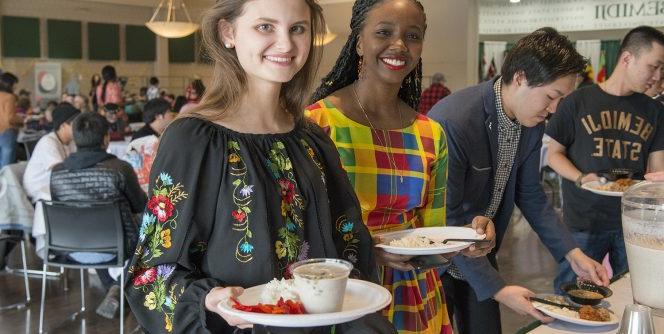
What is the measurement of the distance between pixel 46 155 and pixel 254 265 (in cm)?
397

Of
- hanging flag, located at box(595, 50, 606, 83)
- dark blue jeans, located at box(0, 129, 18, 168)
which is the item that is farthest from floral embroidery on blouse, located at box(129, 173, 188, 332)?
hanging flag, located at box(595, 50, 606, 83)

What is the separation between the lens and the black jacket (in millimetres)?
3902

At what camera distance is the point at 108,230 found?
369cm

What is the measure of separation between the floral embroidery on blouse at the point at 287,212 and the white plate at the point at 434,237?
0.31m

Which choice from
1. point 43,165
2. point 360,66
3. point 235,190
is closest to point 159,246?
point 235,190

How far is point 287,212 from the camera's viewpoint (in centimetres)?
126

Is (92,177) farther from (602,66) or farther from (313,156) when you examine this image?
(602,66)

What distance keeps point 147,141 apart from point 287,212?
3.90 meters

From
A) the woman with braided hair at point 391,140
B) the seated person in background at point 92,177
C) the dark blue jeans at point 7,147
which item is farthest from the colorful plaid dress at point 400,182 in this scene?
the dark blue jeans at point 7,147

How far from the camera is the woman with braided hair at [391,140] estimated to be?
172 cm

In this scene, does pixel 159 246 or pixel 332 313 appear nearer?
pixel 332 313

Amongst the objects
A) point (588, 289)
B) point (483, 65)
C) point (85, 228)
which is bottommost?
point (85, 228)

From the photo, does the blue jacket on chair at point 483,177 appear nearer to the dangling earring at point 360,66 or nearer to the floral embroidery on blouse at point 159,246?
the dangling earring at point 360,66

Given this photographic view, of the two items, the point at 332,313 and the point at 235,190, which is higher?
the point at 235,190
